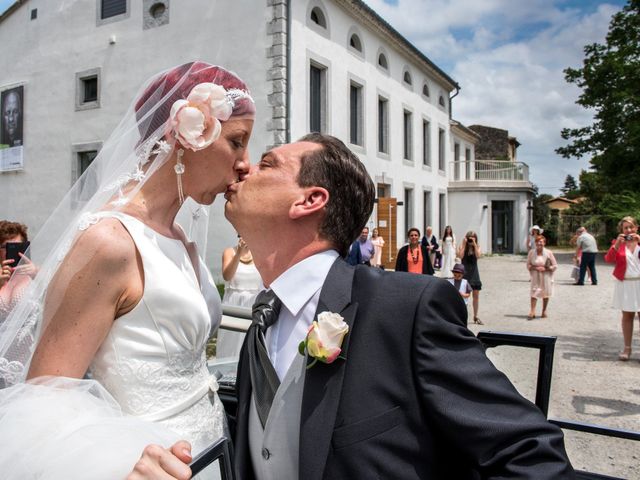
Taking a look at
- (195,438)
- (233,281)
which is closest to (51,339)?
(195,438)

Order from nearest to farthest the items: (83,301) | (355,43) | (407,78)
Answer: (83,301) < (355,43) < (407,78)

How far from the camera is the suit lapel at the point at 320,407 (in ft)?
4.46

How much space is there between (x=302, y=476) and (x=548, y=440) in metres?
0.61

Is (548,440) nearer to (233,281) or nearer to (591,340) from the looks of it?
(233,281)

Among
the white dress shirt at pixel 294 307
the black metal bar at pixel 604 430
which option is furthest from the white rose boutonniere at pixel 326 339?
the black metal bar at pixel 604 430

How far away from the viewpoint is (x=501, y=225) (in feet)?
111

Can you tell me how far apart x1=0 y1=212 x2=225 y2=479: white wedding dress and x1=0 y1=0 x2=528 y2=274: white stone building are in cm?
1298

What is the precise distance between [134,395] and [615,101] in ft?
94.6

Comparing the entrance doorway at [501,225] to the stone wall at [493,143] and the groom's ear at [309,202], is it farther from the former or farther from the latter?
the groom's ear at [309,202]

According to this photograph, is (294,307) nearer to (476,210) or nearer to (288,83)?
(288,83)

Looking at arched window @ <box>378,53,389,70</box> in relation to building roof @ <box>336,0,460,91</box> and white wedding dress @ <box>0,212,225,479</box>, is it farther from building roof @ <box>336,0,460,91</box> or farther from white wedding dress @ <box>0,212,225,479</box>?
white wedding dress @ <box>0,212,225,479</box>

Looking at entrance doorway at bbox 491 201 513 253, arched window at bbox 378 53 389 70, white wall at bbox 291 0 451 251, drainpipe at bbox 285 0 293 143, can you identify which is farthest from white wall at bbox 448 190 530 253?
drainpipe at bbox 285 0 293 143

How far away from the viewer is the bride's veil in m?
1.72

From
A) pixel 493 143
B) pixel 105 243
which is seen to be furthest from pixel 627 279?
pixel 493 143
